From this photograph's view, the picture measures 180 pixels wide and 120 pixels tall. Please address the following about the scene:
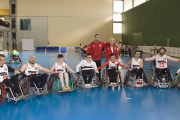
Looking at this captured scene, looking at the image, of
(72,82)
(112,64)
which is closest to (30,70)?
(72,82)

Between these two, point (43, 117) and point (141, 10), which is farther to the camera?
point (141, 10)

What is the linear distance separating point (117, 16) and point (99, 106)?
80.1ft

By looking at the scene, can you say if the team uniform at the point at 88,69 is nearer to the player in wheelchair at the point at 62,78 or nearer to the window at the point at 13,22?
the player in wheelchair at the point at 62,78

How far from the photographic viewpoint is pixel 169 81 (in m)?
5.06

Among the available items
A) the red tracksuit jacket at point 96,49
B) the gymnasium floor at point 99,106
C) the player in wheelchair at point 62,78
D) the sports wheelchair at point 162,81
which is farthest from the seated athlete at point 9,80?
the sports wheelchair at point 162,81

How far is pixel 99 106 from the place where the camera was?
11.9 ft

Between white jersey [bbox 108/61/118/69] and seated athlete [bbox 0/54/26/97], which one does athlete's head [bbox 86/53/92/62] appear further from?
seated athlete [bbox 0/54/26/97]

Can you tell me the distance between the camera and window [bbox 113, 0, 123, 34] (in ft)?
87.4

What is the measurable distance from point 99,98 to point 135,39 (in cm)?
1772

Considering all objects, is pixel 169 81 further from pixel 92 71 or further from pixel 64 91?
pixel 64 91

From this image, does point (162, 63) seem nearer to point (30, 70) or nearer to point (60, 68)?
point (60, 68)

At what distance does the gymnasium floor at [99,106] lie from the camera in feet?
10.4

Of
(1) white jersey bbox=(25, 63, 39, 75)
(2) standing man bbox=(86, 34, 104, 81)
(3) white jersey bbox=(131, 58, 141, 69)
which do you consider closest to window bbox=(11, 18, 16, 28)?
(2) standing man bbox=(86, 34, 104, 81)

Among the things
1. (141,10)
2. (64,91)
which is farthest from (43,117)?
(141,10)
